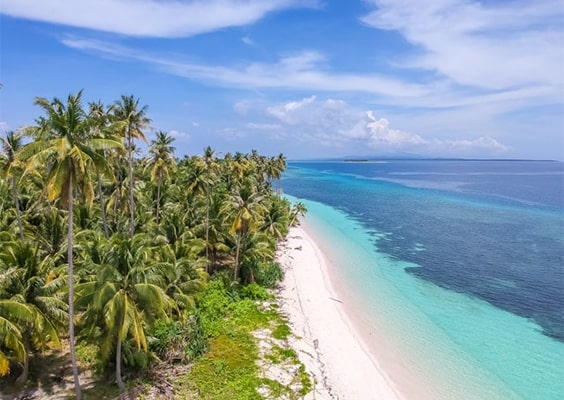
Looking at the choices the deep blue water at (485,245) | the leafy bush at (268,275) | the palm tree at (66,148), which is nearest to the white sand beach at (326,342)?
the leafy bush at (268,275)

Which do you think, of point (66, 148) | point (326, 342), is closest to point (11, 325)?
point (66, 148)

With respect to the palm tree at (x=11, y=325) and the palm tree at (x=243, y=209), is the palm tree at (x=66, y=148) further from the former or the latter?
the palm tree at (x=243, y=209)

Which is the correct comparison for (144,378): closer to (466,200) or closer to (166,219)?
(166,219)

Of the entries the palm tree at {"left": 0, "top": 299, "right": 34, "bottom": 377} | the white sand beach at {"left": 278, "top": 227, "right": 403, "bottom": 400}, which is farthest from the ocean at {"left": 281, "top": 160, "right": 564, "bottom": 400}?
the palm tree at {"left": 0, "top": 299, "right": 34, "bottom": 377}

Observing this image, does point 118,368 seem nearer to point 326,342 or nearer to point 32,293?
point 32,293

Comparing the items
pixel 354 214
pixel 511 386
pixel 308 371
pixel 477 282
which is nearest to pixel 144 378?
pixel 308 371

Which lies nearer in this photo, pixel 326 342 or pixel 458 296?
pixel 326 342

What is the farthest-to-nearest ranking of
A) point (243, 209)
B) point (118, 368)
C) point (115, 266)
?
1. point (243, 209)
2. point (118, 368)
3. point (115, 266)
